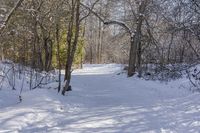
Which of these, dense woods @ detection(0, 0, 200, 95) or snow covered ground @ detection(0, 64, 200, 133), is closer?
snow covered ground @ detection(0, 64, 200, 133)

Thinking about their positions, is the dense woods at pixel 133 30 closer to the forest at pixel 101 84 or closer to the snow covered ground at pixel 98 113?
the forest at pixel 101 84

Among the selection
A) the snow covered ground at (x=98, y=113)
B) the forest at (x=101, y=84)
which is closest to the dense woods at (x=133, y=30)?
the forest at (x=101, y=84)

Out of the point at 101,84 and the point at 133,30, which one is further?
the point at 133,30

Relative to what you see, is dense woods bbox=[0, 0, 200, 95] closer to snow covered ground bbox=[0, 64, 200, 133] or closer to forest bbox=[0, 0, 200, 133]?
forest bbox=[0, 0, 200, 133]

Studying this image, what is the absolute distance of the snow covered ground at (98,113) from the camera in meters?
9.17

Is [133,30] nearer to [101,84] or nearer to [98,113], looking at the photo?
[101,84]

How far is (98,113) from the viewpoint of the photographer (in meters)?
11.6

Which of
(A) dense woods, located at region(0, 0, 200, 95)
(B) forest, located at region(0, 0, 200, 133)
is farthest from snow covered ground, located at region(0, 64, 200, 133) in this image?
(A) dense woods, located at region(0, 0, 200, 95)

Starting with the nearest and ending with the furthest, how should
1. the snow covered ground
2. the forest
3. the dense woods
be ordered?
the snow covered ground
the forest
the dense woods

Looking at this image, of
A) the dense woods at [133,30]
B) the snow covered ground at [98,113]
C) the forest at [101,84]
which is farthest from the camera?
the dense woods at [133,30]

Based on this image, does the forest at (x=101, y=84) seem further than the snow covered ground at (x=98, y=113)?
Yes

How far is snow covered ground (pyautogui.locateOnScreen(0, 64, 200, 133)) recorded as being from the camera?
9172 millimetres

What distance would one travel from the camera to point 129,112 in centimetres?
1195

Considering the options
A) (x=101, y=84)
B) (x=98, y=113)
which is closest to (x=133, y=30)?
(x=101, y=84)
